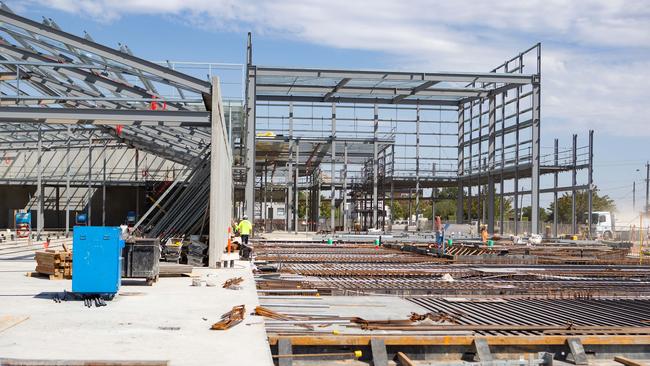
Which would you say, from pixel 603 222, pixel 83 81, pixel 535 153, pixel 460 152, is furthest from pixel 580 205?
pixel 83 81

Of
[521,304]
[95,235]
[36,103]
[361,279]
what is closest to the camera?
[95,235]

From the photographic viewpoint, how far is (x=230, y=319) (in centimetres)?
1016

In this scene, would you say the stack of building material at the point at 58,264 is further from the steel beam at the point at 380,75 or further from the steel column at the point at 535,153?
the steel column at the point at 535,153

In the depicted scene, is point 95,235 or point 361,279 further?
point 361,279

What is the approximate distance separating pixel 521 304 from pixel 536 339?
4.62 metres

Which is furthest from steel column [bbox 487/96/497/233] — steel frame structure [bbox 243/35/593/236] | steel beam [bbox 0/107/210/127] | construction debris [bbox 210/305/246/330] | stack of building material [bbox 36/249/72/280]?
construction debris [bbox 210/305/246/330]

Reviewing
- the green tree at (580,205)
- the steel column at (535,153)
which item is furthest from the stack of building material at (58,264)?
the green tree at (580,205)

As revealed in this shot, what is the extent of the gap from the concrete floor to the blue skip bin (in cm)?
29

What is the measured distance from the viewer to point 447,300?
46.2 ft

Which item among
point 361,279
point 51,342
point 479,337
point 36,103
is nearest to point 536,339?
point 479,337

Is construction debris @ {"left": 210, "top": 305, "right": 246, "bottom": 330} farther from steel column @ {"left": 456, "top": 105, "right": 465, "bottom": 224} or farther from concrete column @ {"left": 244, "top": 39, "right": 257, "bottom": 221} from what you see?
steel column @ {"left": 456, "top": 105, "right": 465, "bottom": 224}

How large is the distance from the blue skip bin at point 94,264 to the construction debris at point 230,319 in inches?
97.7

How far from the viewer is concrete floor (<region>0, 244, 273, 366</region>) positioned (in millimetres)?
7984

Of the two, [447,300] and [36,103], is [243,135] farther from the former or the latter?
[447,300]
